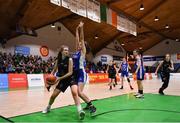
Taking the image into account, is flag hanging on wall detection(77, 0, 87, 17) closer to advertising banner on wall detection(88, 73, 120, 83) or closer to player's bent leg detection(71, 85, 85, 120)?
advertising banner on wall detection(88, 73, 120, 83)

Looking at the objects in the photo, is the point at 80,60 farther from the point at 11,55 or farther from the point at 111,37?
the point at 111,37

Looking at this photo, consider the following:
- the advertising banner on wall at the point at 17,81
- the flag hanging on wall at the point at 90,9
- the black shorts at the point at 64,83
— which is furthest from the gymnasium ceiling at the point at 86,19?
the black shorts at the point at 64,83

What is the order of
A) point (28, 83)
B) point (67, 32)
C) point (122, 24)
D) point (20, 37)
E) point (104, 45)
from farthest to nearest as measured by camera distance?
point (104, 45) < point (67, 32) < point (20, 37) < point (122, 24) < point (28, 83)

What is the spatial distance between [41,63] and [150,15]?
40.5 feet

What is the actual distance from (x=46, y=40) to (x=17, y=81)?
11910 millimetres

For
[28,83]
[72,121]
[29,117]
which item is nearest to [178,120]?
[72,121]

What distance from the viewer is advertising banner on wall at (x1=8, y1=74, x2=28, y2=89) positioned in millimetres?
14180

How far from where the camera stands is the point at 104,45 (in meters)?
33.9

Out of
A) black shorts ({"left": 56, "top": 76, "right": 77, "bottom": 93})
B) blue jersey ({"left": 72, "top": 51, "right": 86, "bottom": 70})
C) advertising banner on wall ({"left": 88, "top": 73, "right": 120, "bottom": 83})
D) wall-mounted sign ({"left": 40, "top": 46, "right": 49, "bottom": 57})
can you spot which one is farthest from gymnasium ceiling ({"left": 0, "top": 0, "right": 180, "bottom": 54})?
black shorts ({"left": 56, "top": 76, "right": 77, "bottom": 93})

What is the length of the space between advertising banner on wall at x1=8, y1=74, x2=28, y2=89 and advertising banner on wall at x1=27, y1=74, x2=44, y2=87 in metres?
0.30

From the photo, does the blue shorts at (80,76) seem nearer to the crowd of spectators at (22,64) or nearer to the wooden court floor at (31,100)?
the wooden court floor at (31,100)

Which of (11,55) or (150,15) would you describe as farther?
(150,15)

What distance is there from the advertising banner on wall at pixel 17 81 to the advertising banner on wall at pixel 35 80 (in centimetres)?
30

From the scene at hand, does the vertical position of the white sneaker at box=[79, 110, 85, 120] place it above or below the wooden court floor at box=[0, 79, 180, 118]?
above
